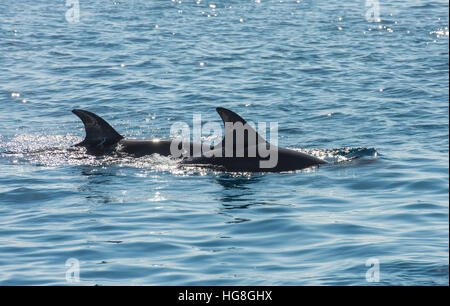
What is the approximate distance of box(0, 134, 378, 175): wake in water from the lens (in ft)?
→ 51.6

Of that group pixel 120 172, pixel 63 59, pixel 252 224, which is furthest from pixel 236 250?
pixel 63 59

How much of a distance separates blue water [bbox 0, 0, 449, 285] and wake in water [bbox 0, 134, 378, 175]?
6cm

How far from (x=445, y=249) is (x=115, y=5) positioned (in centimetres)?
3575

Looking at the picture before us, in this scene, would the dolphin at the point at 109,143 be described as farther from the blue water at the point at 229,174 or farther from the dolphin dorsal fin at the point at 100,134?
the blue water at the point at 229,174

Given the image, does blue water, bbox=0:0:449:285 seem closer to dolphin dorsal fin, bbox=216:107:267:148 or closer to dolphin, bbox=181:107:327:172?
dolphin, bbox=181:107:327:172

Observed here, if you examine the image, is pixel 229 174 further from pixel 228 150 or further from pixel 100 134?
pixel 100 134

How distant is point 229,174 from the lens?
49.6 ft

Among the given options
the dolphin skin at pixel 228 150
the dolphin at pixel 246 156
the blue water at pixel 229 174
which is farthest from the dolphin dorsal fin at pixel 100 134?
the dolphin at pixel 246 156

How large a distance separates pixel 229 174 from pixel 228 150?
2.52 ft

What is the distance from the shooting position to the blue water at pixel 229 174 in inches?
391

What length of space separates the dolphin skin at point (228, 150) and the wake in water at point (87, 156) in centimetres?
23

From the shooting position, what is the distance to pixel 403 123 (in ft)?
63.4

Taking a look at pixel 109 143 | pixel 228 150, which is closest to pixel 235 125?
pixel 228 150

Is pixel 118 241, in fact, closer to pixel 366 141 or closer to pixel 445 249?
pixel 445 249
